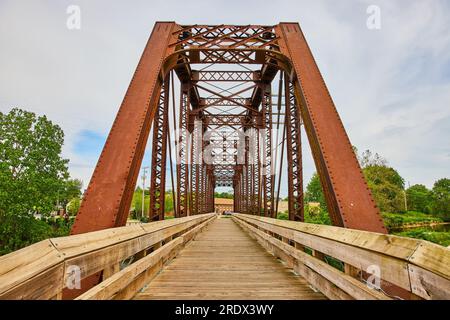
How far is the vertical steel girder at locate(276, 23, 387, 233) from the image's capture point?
4219 millimetres

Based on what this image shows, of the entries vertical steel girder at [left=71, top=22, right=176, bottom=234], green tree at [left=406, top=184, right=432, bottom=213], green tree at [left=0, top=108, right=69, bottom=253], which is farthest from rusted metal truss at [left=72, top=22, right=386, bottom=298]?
green tree at [left=406, top=184, right=432, bottom=213]

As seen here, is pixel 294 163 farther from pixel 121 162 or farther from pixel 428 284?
pixel 428 284

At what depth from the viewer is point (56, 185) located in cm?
2372

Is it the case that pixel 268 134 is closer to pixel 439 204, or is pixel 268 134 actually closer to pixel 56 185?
pixel 56 185

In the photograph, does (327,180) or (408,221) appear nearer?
(327,180)

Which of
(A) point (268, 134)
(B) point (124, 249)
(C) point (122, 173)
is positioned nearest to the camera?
(B) point (124, 249)

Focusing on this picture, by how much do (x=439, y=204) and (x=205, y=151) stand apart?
198 ft

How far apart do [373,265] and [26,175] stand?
2649cm

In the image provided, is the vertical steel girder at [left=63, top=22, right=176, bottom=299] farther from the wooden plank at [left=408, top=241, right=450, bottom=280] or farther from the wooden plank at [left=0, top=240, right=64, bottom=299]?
the wooden plank at [left=408, top=241, right=450, bottom=280]

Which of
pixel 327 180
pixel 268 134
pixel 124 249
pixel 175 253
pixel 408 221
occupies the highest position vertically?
pixel 268 134

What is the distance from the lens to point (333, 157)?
196 inches

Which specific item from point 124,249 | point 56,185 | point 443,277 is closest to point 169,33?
point 124,249

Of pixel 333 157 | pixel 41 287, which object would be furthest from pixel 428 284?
pixel 333 157

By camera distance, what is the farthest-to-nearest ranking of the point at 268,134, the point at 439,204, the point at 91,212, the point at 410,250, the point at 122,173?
the point at 439,204, the point at 268,134, the point at 122,173, the point at 91,212, the point at 410,250
